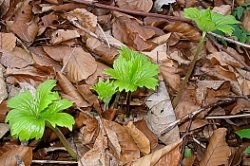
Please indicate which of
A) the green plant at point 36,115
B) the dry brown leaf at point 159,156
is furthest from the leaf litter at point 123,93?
the green plant at point 36,115

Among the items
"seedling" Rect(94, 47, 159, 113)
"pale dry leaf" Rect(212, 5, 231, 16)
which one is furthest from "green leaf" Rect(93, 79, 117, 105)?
"pale dry leaf" Rect(212, 5, 231, 16)

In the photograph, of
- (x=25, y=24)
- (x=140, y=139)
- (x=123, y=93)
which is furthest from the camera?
(x=25, y=24)

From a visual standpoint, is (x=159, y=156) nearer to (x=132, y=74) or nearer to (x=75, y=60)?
(x=132, y=74)

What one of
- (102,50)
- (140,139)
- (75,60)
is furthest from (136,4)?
(140,139)

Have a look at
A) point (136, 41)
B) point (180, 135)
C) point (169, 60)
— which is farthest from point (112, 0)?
point (180, 135)

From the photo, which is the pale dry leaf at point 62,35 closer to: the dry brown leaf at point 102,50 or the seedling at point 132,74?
the dry brown leaf at point 102,50

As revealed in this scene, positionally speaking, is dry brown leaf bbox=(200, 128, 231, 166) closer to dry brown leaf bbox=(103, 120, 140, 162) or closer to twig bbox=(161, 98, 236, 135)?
twig bbox=(161, 98, 236, 135)

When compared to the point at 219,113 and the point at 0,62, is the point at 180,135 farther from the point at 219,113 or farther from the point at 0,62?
the point at 0,62
